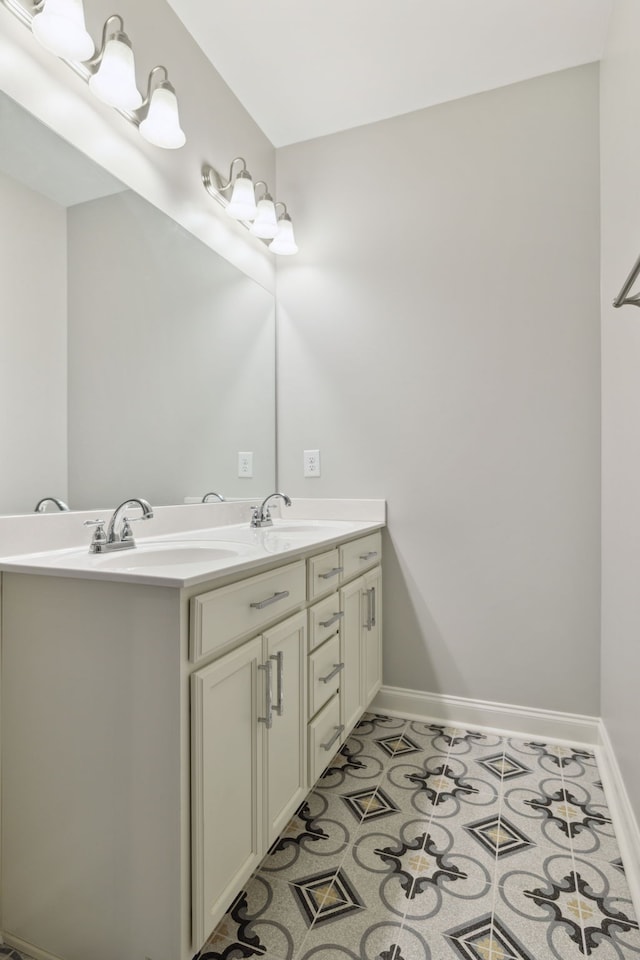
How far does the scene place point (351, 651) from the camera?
5.60 feet

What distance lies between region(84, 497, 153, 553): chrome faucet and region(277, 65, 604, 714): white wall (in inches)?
40.8

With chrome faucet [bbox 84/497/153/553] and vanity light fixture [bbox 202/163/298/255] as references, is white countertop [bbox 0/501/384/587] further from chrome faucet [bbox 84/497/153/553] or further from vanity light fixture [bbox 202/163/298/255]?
vanity light fixture [bbox 202/163/298/255]

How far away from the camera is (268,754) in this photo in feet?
3.71

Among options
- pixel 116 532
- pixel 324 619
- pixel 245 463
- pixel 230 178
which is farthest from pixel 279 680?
pixel 230 178

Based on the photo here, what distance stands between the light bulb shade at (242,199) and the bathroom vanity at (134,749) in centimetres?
141

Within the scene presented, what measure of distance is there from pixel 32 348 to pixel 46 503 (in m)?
0.37

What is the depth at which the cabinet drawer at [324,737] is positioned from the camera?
136 centimetres

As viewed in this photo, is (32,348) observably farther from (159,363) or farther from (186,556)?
(186,556)

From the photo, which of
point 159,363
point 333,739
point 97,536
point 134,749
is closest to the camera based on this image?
point 134,749

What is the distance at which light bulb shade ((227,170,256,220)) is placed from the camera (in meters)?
1.89

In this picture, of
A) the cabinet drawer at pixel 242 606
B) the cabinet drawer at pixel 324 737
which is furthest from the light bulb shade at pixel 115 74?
the cabinet drawer at pixel 324 737

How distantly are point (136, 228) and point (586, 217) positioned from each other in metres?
1.56

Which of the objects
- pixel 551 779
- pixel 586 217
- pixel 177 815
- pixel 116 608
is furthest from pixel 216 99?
pixel 551 779

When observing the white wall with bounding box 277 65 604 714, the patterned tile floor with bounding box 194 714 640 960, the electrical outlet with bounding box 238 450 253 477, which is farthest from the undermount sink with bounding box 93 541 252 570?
the white wall with bounding box 277 65 604 714
